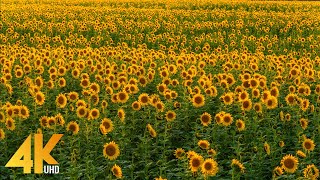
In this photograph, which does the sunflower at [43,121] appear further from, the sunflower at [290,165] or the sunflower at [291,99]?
the sunflower at [291,99]

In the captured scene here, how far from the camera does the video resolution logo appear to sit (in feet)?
18.1

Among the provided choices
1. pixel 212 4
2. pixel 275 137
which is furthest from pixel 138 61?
pixel 212 4

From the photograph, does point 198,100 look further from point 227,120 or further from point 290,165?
point 290,165

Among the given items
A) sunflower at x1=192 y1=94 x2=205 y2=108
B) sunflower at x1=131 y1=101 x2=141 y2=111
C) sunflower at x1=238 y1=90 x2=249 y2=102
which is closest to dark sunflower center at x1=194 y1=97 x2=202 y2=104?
sunflower at x1=192 y1=94 x2=205 y2=108

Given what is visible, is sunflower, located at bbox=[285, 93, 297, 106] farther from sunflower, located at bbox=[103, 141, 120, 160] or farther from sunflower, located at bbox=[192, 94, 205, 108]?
sunflower, located at bbox=[103, 141, 120, 160]

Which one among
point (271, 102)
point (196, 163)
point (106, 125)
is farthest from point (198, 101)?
point (196, 163)

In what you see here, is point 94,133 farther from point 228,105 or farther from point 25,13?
point 25,13

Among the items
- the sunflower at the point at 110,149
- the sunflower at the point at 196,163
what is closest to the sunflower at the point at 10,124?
the sunflower at the point at 110,149

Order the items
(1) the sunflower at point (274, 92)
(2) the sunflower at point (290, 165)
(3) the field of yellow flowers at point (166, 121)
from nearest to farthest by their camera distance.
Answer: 1. (2) the sunflower at point (290, 165)
2. (3) the field of yellow flowers at point (166, 121)
3. (1) the sunflower at point (274, 92)

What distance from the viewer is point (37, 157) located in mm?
5656

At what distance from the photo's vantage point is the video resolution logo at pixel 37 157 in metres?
5.53

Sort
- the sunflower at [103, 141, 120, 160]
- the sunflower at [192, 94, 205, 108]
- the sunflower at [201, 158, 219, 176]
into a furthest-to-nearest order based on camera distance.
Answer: the sunflower at [192, 94, 205, 108] → the sunflower at [103, 141, 120, 160] → the sunflower at [201, 158, 219, 176]

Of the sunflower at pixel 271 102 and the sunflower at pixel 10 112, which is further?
the sunflower at pixel 271 102

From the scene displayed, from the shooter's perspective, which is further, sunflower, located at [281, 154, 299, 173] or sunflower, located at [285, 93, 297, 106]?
sunflower, located at [285, 93, 297, 106]
